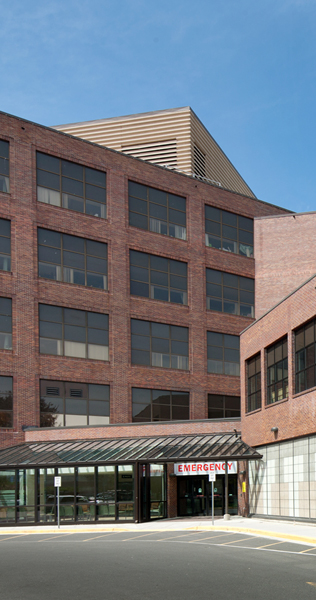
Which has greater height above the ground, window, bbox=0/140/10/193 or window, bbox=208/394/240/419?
window, bbox=0/140/10/193

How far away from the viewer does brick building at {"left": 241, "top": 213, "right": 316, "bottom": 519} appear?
29.7 meters

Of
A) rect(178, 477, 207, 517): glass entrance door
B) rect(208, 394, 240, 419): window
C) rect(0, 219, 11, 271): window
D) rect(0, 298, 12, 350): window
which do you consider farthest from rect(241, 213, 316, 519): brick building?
rect(0, 219, 11, 271): window

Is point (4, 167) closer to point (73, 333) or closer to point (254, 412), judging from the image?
point (73, 333)

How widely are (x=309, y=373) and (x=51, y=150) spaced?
2383cm

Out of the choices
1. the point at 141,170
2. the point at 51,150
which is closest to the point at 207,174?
the point at 141,170

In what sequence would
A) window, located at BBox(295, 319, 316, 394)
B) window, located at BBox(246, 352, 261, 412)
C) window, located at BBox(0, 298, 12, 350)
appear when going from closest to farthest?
window, located at BBox(295, 319, 316, 394) → window, located at BBox(246, 352, 261, 412) → window, located at BBox(0, 298, 12, 350)

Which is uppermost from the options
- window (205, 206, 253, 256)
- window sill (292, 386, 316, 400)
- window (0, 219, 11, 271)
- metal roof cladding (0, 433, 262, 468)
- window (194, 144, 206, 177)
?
window (194, 144, 206, 177)

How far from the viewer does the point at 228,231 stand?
175 feet

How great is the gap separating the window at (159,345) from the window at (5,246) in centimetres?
940

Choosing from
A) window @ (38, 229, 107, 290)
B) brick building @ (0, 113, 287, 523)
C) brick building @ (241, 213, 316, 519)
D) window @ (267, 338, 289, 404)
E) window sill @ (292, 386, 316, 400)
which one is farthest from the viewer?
window @ (38, 229, 107, 290)

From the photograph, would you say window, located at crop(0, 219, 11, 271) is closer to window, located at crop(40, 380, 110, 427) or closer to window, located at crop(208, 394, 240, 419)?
window, located at crop(40, 380, 110, 427)

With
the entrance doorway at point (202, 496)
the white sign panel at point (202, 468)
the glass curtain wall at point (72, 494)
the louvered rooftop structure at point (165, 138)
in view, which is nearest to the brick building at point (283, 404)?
the white sign panel at point (202, 468)

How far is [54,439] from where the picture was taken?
42.0 m

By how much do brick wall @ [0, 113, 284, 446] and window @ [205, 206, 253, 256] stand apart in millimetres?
601
